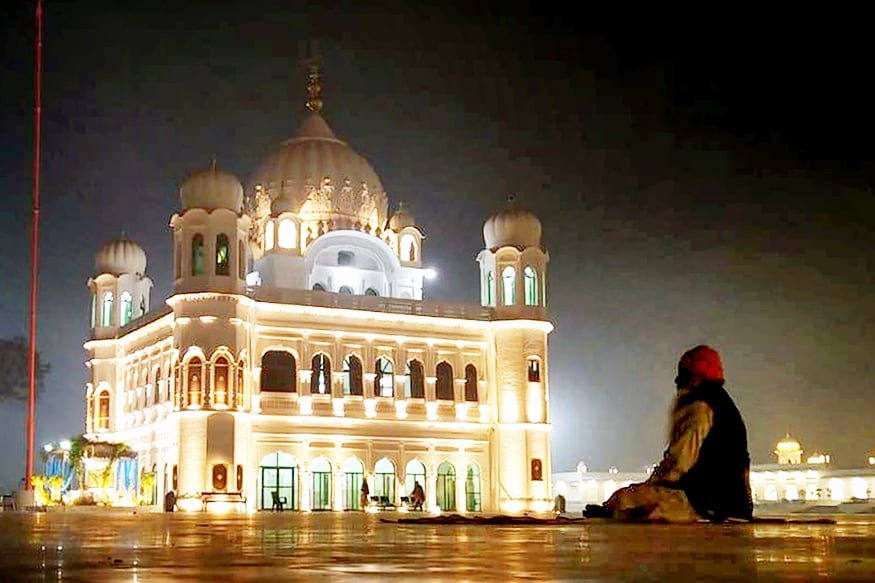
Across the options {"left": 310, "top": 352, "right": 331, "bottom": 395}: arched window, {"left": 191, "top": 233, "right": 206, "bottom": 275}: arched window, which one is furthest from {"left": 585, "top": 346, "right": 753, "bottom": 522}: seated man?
{"left": 310, "top": 352, "right": 331, "bottom": 395}: arched window

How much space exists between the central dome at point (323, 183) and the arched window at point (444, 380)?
6.07 m

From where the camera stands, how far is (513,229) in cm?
3947

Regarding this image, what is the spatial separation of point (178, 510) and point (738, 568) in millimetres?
29230

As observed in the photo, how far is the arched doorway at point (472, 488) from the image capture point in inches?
1468

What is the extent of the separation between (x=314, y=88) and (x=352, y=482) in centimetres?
1645

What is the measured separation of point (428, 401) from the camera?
3712 cm

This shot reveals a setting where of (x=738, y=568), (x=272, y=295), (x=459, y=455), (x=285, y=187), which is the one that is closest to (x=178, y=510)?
(x=272, y=295)

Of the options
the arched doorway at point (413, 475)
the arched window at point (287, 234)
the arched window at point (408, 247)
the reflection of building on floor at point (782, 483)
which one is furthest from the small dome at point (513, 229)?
the reflection of building on floor at point (782, 483)

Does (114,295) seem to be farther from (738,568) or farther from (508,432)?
(738,568)

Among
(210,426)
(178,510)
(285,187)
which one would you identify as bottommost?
(178,510)

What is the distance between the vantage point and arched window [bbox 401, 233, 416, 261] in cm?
4269

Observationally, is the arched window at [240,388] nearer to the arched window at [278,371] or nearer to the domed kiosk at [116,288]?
the arched window at [278,371]

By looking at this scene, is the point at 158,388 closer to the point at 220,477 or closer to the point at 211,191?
the point at 220,477

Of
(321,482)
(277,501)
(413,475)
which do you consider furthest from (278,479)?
(413,475)
